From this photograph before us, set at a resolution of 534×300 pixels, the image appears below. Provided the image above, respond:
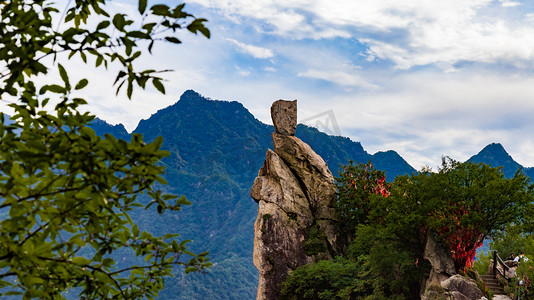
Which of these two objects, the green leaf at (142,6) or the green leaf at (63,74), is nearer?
the green leaf at (142,6)

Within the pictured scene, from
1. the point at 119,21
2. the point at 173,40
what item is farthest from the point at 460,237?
the point at 119,21

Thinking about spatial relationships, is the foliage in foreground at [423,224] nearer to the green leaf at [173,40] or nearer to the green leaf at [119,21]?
the green leaf at [173,40]

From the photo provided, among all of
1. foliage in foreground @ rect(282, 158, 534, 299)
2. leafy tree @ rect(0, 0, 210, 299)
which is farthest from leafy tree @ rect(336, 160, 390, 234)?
leafy tree @ rect(0, 0, 210, 299)

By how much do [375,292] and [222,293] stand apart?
143m

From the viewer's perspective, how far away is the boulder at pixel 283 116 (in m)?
37.7

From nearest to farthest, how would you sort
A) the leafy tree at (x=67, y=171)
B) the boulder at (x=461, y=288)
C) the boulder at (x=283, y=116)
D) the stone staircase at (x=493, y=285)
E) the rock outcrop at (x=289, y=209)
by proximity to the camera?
the leafy tree at (x=67, y=171) < the boulder at (x=461, y=288) < the stone staircase at (x=493, y=285) < the rock outcrop at (x=289, y=209) < the boulder at (x=283, y=116)

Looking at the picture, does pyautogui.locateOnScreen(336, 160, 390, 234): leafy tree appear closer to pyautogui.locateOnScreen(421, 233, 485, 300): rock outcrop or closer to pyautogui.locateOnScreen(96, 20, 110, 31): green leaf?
pyautogui.locateOnScreen(421, 233, 485, 300): rock outcrop

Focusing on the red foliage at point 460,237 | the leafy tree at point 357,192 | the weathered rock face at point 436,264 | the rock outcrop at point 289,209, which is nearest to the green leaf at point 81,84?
the weathered rock face at point 436,264

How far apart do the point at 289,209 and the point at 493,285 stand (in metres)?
14.5

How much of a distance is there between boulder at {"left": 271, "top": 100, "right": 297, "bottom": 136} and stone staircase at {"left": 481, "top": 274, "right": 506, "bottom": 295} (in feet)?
60.8

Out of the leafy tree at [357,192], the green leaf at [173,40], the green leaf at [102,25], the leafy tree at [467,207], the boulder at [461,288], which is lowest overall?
the boulder at [461,288]

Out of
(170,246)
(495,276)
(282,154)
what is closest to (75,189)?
(170,246)

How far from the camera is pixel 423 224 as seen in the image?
2483 centimetres

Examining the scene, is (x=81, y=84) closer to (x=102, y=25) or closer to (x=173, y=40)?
(x=102, y=25)
